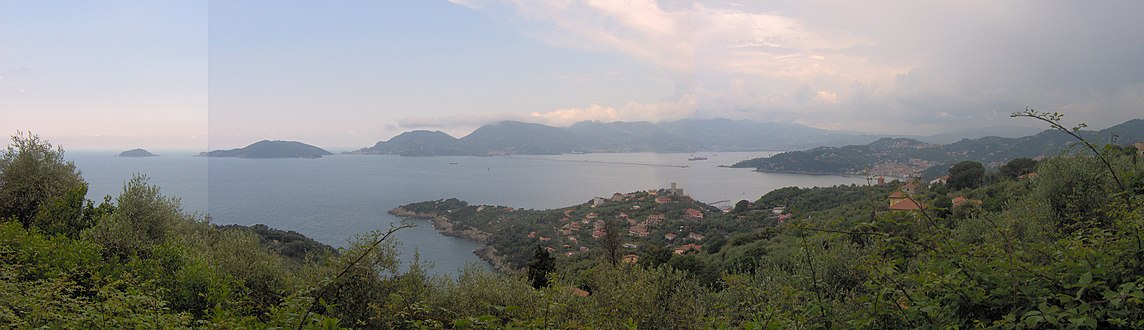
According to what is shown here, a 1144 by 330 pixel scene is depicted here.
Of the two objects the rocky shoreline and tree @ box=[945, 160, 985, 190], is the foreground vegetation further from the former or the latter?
tree @ box=[945, 160, 985, 190]

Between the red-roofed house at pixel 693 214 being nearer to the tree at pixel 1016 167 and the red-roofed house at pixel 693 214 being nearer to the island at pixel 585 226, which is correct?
the island at pixel 585 226

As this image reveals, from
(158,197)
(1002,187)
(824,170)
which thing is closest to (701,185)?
(824,170)

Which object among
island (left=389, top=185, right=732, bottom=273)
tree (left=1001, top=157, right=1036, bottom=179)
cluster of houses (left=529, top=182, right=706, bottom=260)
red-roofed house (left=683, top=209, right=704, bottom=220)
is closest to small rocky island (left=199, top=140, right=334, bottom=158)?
island (left=389, top=185, right=732, bottom=273)

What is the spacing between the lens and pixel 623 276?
902 cm

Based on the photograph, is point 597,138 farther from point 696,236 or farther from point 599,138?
point 696,236

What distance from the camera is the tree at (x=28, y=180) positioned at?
28.3ft

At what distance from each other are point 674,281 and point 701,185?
55.0m

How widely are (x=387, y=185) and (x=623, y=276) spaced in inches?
2665

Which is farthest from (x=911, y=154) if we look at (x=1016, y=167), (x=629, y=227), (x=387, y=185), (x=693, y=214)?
(x=387, y=185)

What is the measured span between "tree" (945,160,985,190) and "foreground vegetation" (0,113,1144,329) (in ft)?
57.9

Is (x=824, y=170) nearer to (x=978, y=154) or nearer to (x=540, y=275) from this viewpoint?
(x=978, y=154)

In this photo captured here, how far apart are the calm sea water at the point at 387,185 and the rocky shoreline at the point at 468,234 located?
0.84 metres

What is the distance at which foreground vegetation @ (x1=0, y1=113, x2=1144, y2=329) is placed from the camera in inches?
79.0

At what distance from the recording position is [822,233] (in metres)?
2.44
